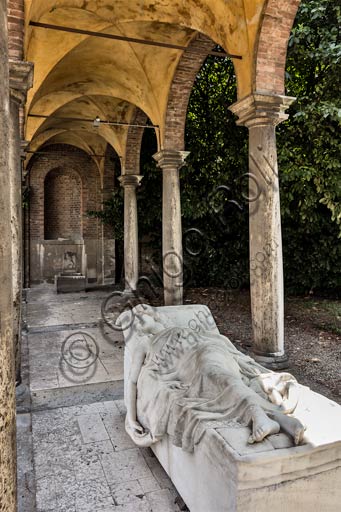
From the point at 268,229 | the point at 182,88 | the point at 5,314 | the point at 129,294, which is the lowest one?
the point at 129,294

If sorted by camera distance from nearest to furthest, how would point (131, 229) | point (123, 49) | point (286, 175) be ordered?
point (286, 175) → point (123, 49) → point (131, 229)

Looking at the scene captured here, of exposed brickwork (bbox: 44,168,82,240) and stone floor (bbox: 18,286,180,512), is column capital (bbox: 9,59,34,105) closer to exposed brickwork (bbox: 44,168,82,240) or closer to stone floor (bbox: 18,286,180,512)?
stone floor (bbox: 18,286,180,512)

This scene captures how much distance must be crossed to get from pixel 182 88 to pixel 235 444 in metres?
7.21

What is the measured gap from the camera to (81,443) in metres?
3.40

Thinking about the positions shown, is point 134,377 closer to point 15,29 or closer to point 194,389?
point 194,389

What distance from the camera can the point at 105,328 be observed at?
772 cm

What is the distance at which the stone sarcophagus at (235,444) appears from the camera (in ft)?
6.57

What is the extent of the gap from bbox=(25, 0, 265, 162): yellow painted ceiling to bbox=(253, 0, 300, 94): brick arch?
0.11 m

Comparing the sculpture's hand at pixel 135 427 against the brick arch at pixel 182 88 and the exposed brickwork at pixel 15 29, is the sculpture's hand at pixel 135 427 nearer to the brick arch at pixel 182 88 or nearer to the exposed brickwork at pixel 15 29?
the exposed brickwork at pixel 15 29

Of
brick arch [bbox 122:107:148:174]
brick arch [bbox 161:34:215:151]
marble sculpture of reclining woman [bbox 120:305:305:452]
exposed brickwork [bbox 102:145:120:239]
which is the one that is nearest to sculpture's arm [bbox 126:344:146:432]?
marble sculpture of reclining woman [bbox 120:305:305:452]

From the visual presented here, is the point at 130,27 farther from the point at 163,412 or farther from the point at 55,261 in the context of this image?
the point at 55,261

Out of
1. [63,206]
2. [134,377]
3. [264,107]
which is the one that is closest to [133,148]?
[63,206]

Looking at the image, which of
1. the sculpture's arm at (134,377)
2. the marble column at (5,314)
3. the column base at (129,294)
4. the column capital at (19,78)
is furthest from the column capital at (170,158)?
the marble column at (5,314)

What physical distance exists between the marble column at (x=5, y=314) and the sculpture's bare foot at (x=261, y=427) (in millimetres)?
1169
